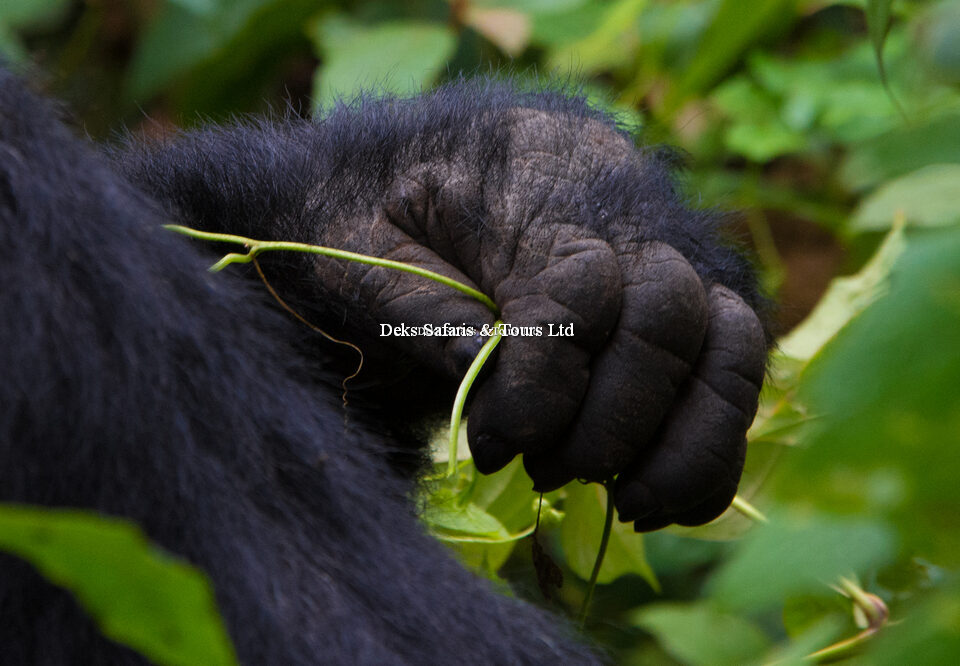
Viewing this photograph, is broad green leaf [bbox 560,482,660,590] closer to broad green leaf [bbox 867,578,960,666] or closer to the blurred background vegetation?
the blurred background vegetation

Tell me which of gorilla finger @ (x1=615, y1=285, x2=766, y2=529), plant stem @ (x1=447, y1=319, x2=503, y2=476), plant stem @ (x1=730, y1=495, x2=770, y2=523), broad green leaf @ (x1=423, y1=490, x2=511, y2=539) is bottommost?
plant stem @ (x1=730, y1=495, x2=770, y2=523)

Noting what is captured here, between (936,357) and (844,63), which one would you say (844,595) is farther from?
(844,63)

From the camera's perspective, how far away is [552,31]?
75.3 inches

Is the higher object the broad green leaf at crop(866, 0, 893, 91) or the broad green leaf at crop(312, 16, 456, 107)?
the broad green leaf at crop(866, 0, 893, 91)

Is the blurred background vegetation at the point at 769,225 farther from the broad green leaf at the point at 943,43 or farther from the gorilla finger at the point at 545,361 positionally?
the gorilla finger at the point at 545,361

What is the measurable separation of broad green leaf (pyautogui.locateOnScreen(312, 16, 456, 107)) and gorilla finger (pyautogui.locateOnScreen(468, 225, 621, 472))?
1156mm

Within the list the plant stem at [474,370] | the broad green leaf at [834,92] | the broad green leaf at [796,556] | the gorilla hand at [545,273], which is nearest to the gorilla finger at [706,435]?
the gorilla hand at [545,273]

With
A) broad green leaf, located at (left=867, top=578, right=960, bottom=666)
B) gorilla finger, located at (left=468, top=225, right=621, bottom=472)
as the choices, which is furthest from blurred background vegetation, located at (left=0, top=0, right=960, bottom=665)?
gorilla finger, located at (left=468, top=225, right=621, bottom=472)

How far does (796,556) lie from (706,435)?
1.14ft

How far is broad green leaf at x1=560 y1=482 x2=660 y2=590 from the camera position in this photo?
3.07 ft

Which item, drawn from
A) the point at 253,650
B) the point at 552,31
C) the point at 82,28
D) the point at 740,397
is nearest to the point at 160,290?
the point at 253,650

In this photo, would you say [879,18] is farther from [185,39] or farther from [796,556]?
[185,39]

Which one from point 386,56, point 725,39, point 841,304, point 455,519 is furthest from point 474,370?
point 725,39

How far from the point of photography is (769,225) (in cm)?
259
